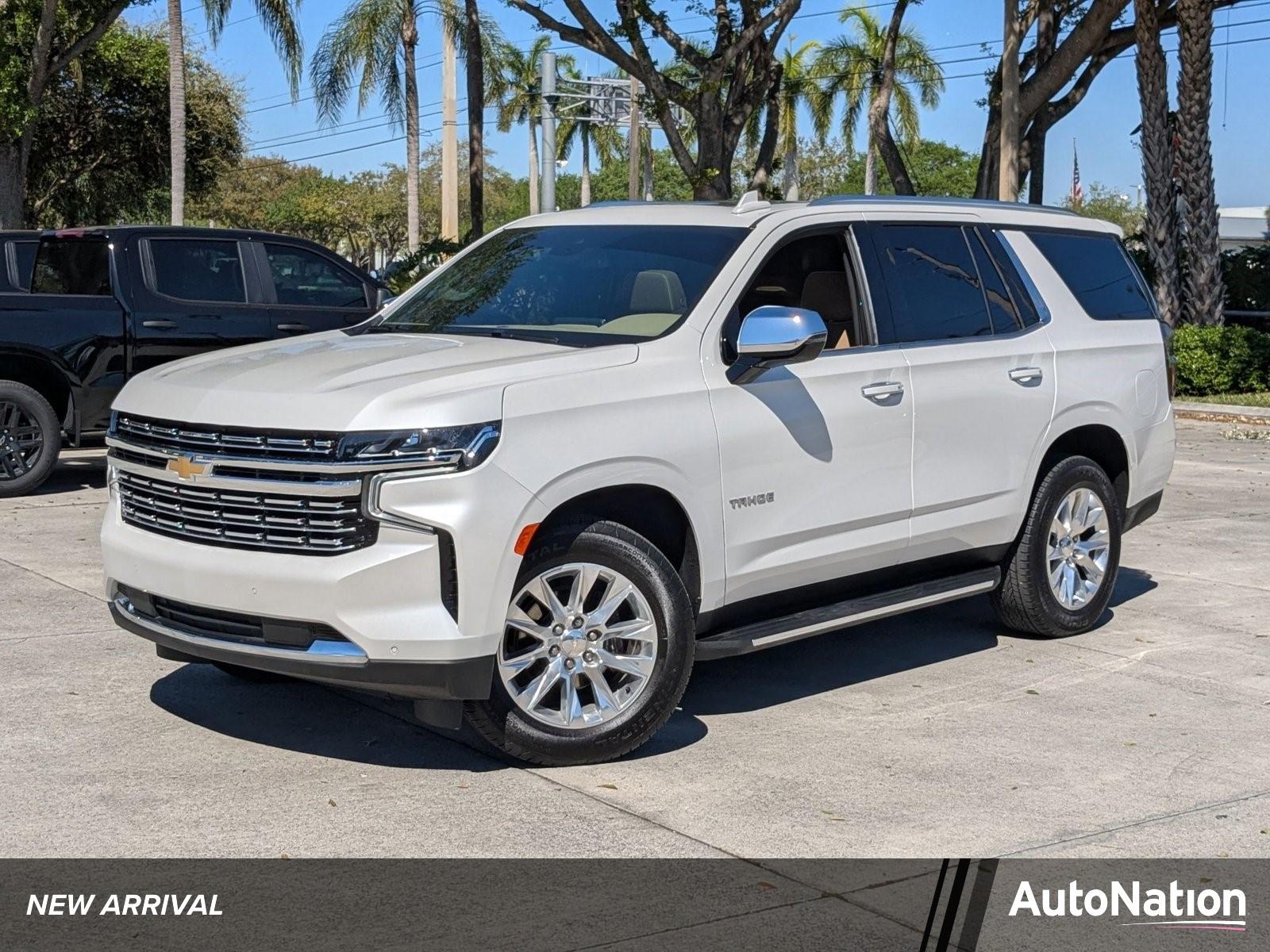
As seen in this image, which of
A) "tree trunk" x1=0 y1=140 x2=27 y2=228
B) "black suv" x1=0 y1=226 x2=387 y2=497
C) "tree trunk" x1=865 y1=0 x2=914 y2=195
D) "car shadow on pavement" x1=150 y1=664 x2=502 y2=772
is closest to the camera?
"car shadow on pavement" x1=150 y1=664 x2=502 y2=772

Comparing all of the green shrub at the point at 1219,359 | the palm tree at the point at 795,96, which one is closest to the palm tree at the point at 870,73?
the palm tree at the point at 795,96

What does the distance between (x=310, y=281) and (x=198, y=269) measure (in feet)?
2.99

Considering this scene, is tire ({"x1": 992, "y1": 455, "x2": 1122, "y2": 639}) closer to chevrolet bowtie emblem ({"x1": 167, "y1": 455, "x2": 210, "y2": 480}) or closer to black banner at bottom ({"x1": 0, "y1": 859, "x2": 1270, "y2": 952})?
black banner at bottom ({"x1": 0, "y1": 859, "x2": 1270, "y2": 952})

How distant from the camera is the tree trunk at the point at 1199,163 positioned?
22984mm

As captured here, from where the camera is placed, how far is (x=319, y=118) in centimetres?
3750

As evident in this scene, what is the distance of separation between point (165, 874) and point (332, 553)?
116 cm

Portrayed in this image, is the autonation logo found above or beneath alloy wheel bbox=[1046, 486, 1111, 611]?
beneath

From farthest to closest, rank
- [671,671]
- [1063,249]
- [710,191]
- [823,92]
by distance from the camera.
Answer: [823,92] → [710,191] → [1063,249] → [671,671]

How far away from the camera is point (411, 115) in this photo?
41.2 metres

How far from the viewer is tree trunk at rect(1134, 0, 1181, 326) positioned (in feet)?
77.6

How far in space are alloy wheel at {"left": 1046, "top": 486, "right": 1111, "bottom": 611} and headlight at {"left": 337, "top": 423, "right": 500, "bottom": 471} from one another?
140 inches

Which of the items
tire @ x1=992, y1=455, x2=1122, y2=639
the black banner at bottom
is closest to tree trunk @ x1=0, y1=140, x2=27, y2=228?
tire @ x1=992, y1=455, x2=1122, y2=639

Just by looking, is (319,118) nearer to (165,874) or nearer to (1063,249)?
(1063,249)

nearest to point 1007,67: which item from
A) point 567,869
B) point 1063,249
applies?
point 1063,249
